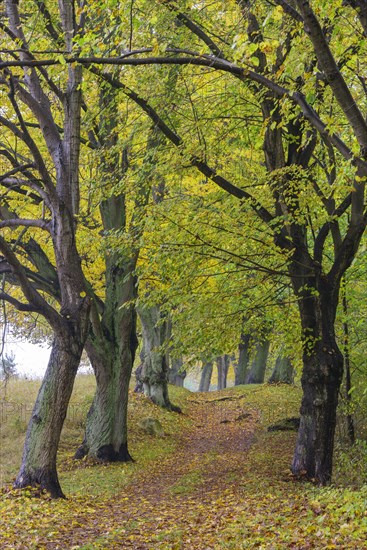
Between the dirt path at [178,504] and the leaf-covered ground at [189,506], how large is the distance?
0.02 metres

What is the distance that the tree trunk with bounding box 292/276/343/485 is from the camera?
11.0 m

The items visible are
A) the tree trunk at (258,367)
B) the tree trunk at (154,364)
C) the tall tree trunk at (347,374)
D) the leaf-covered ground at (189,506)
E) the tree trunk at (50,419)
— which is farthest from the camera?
the tree trunk at (258,367)

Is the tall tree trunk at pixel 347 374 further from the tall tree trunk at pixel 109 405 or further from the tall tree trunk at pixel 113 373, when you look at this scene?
the tall tree trunk at pixel 109 405

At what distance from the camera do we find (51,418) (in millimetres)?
10281

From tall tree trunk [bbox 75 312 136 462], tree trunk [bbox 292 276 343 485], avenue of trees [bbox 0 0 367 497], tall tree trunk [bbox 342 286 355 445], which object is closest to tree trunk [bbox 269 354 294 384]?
tall tree trunk [bbox 342 286 355 445]

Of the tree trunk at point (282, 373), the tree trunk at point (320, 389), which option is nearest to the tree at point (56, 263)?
the tree trunk at point (320, 389)

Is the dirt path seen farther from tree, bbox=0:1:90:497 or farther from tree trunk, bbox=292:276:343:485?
tree, bbox=0:1:90:497

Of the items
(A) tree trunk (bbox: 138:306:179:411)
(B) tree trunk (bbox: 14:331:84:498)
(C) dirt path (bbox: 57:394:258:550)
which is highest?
(A) tree trunk (bbox: 138:306:179:411)

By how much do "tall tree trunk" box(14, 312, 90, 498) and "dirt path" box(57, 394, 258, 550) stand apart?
4.11ft

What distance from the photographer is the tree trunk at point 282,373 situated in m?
30.7

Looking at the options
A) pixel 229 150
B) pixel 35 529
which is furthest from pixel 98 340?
pixel 35 529

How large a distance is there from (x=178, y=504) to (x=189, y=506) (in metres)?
0.40

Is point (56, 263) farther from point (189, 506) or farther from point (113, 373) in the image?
point (113, 373)

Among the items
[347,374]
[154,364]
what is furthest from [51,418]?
[154,364]
